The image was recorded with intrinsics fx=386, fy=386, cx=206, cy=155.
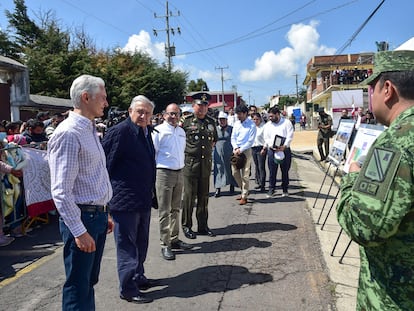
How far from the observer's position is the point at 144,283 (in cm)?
399

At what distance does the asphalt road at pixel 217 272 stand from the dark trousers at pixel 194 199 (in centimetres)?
24

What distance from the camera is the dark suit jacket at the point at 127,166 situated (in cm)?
365

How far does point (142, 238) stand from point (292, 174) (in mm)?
7839

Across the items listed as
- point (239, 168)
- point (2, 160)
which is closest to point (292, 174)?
point (239, 168)

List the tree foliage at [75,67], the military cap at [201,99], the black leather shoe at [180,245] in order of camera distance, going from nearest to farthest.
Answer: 1. the black leather shoe at [180,245]
2. the military cap at [201,99]
3. the tree foliage at [75,67]

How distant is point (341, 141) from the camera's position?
566 centimetres

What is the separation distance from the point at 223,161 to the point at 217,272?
459cm

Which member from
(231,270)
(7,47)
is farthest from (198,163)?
(7,47)

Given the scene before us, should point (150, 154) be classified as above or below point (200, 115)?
below

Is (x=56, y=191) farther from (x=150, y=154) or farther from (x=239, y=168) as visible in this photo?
(x=239, y=168)

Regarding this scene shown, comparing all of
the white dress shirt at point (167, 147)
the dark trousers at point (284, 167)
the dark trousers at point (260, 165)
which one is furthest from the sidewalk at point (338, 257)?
the white dress shirt at point (167, 147)

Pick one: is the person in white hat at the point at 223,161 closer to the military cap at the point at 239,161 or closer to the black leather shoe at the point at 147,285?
the military cap at the point at 239,161

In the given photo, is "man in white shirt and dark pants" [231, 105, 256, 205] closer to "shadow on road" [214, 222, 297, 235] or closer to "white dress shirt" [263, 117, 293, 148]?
"white dress shirt" [263, 117, 293, 148]

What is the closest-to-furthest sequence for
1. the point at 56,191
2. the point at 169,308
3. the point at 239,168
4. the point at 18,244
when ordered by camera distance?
1. the point at 56,191
2. the point at 169,308
3. the point at 18,244
4. the point at 239,168
